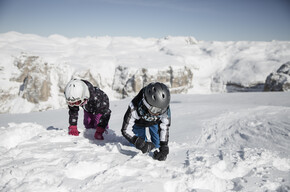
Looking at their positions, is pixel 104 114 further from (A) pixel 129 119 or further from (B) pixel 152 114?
(B) pixel 152 114

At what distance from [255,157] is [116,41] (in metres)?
74.6

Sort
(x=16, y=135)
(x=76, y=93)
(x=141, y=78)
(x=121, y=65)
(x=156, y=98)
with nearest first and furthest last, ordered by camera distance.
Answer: (x=156, y=98) → (x=16, y=135) → (x=76, y=93) → (x=141, y=78) → (x=121, y=65)

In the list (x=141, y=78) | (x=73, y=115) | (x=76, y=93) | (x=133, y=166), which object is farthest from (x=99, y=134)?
(x=141, y=78)

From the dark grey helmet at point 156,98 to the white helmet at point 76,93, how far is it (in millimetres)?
1567

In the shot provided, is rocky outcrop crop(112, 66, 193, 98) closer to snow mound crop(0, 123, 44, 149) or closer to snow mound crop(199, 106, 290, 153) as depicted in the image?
snow mound crop(199, 106, 290, 153)

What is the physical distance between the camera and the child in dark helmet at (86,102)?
3539 millimetres

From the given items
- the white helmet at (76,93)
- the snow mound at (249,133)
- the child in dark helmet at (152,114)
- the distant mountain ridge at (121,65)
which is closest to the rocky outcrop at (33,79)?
the distant mountain ridge at (121,65)

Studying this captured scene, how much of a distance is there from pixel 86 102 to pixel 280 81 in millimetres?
25118

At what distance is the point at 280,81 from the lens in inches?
847

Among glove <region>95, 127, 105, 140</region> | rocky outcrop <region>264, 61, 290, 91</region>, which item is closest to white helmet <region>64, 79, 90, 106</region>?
glove <region>95, 127, 105, 140</region>

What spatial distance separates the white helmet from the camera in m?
3.51

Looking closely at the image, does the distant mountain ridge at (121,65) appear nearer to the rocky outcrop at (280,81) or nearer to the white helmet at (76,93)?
the rocky outcrop at (280,81)

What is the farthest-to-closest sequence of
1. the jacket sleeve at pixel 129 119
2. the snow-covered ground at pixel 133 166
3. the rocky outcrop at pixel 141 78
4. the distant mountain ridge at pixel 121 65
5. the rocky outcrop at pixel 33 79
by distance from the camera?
1. the rocky outcrop at pixel 141 78
2. the distant mountain ridge at pixel 121 65
3. the rocky outcrop at pixel 33 79
4. the jacket sleeve at pixel 129 119
5. the snow-covered ground at pixel 133 166

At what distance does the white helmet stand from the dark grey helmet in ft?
5.14
